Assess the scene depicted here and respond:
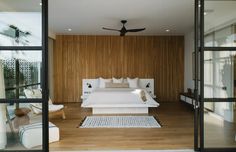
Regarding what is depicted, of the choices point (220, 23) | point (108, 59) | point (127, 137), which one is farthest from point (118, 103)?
point (220, 23)

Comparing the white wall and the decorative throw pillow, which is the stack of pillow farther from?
the white wall

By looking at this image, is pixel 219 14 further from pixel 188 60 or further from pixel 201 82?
pixel 188 60

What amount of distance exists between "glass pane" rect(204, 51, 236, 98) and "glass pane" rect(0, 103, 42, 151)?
2.61 metres

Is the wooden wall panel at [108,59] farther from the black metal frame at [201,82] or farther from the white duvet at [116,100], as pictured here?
the black metal frame at [201,82]

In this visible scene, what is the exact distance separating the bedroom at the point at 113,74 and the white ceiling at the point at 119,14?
0.08 feet

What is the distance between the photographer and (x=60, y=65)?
9.58m

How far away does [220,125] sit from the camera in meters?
3.65

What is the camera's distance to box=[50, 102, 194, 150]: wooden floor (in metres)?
3.97

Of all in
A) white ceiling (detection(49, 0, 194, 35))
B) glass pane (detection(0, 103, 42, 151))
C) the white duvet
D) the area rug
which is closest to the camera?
glass pane (detection(0, 103, 42, 151))

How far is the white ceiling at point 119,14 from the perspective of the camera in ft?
17.1

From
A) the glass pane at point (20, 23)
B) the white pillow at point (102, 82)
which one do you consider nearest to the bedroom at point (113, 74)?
the glass pane at point (20, 23)

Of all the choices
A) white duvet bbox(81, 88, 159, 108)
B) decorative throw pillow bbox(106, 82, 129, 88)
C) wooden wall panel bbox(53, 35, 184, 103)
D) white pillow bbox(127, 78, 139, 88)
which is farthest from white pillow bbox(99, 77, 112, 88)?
white duvet bbox(81, 88, 159, 108)

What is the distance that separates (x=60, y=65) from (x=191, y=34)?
5335 millimetres

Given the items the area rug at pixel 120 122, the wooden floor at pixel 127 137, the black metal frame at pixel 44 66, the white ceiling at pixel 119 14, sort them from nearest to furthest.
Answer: the black metal frame at pixel 44 66 → the wooden floor at pixel 127 137 → the white ceiling at pixel 119 14 → the area rug at pixel 120 122
